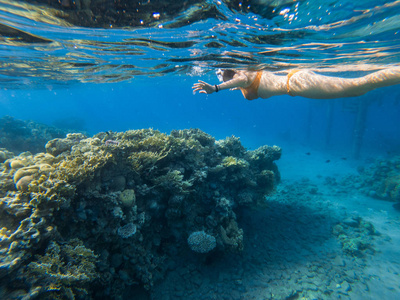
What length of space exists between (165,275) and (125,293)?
1271 mm

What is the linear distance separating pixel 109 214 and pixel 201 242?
3.05 meters

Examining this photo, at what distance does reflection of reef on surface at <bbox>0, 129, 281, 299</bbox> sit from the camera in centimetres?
329

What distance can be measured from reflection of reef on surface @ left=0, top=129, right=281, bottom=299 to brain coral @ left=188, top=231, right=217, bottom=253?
29mm

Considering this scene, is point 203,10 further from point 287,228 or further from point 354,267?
point 354,267

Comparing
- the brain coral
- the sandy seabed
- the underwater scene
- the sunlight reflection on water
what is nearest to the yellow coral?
the underwater scene

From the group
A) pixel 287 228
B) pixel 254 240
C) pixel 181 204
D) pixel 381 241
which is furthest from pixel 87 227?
pixel 381 241

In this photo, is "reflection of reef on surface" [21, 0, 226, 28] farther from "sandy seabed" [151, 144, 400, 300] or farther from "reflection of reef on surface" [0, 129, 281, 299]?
"sandy seabed" [151, 144, 400, 300]

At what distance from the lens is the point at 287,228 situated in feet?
29.1

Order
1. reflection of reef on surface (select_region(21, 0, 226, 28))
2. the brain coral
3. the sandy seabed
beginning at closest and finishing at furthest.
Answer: the sandy seabed, the brain coral, reflection of reef on surface (select_region(21, 0, 226, 28))

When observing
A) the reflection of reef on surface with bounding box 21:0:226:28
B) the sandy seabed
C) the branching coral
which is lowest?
the sandy seabed

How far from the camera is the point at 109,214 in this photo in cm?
470

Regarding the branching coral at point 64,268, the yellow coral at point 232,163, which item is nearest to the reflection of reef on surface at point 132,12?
the yellow coral at point 232,163

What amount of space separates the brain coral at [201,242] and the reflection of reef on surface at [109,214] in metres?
0.03

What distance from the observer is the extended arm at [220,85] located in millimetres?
4695
